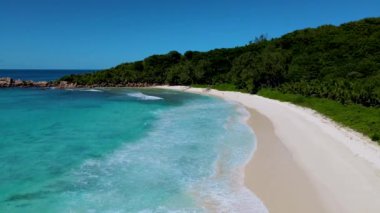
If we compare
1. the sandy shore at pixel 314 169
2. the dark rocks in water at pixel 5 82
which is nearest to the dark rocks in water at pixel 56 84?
the dark rocks in water at pixel 5 82

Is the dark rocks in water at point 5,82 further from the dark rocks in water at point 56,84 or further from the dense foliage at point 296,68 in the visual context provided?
the dense foliage at point 296,68

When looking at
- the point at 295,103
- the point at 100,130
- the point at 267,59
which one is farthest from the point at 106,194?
the point at 267,59

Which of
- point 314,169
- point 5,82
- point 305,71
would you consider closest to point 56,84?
point 5,82

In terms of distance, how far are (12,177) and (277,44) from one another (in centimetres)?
8416

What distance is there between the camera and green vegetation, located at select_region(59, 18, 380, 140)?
1361 inches

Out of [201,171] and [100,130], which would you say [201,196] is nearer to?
[201,171]

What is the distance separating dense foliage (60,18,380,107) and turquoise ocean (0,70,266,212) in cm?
1436

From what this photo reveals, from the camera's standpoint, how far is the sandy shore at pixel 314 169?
13167 mm

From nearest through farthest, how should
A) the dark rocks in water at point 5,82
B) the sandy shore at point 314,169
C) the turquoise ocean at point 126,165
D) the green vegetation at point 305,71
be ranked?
1. the sandy shore at point 314,169
2. the turquoise ocean at point 126,165
3. the green vegetation at point 305,71
4. the dark rocks in water at point 5,82

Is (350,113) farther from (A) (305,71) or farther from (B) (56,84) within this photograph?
(B) (56,84)

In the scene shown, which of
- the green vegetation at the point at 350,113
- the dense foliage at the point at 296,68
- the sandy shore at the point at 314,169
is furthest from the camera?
the dense foliage at the point at 296,68

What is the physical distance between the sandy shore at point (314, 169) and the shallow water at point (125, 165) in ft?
3.22

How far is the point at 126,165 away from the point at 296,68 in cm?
5166

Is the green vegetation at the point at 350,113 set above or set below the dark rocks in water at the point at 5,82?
above
